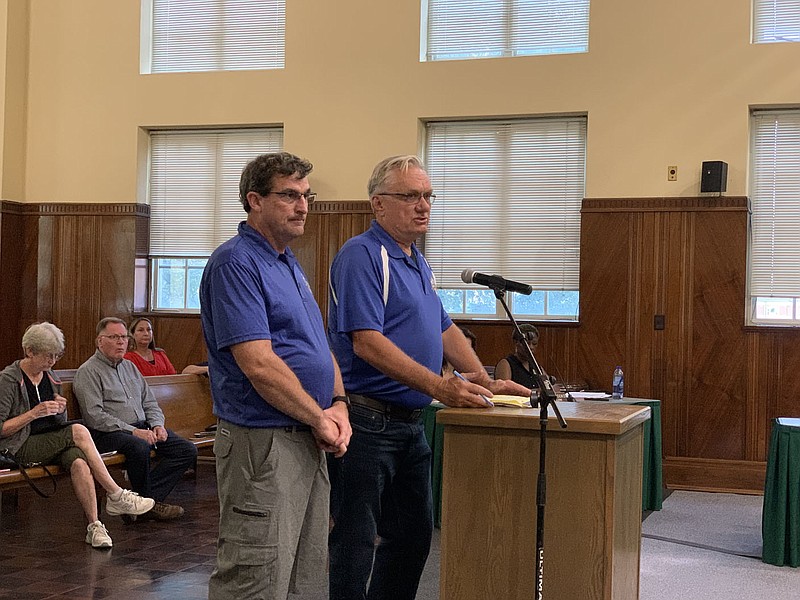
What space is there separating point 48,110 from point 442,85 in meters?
4.12

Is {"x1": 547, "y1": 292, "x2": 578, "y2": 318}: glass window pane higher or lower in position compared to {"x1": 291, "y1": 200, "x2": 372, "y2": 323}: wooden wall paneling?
lower

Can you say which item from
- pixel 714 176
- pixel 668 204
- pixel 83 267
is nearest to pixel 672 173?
pixel 668 204

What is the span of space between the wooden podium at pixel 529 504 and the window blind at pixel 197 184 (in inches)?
292

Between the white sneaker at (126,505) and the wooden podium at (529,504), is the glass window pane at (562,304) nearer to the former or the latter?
the white sneaker at (126,505)

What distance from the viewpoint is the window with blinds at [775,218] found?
898cm

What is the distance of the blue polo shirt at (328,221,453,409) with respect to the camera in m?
3.33

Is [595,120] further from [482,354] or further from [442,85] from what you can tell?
[482,354]

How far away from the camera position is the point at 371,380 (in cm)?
336

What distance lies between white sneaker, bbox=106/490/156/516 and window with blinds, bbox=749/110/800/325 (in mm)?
5459

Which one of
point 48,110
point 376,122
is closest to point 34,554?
point 376,122

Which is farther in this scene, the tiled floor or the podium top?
the tiled floor

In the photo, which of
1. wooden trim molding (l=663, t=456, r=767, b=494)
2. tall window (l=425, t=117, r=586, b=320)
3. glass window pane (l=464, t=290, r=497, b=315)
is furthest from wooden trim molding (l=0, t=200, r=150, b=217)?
wooden trim molding (l=663, t=456, r=767, b=494)

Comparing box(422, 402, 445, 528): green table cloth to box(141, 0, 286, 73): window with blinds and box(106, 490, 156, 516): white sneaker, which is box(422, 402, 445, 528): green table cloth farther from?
box(141, 0, 286, 73): window with blinds

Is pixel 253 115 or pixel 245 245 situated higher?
pixel 253 115
